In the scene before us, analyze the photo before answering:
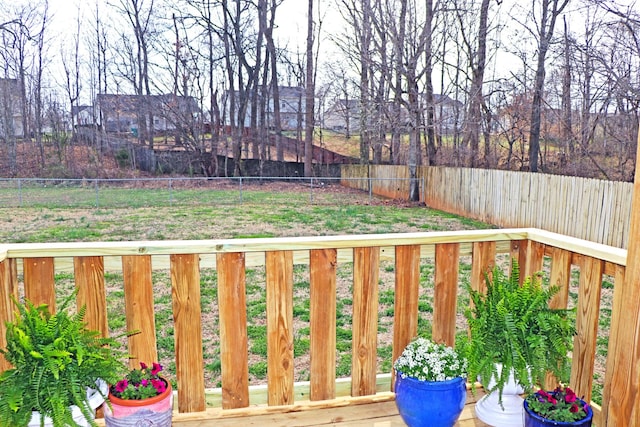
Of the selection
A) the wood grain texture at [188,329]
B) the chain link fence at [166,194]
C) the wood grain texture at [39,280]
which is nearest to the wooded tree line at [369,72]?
the chain link fence at [166,194]

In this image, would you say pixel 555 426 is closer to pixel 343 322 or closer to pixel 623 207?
pixel 343 322

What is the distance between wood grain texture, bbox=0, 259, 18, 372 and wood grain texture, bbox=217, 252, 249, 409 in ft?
2.10

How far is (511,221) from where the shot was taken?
27.6 ft

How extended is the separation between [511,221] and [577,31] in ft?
12.3

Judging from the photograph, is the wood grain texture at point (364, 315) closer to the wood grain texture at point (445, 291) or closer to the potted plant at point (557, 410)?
the wood grain texture at point (445, 291)

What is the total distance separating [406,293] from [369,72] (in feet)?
34.2

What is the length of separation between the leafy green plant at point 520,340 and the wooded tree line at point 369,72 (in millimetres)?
6508

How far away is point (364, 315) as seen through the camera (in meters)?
1.71

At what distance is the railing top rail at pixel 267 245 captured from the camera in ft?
4.86

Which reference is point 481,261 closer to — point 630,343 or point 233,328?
point 630,343

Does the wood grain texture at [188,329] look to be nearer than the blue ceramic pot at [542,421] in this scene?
No

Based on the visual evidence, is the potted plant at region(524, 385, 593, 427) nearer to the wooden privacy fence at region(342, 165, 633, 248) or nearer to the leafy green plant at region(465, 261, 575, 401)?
the leafy green plant at region(465, 261, 575, 401)

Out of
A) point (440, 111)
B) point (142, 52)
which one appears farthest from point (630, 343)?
point (142, 52)

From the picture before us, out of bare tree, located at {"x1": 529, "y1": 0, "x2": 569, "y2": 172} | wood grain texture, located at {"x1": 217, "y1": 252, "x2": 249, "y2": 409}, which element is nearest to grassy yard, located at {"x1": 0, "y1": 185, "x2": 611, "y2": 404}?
wood grain texture, located at {"x1": 217, "y1": 252, "x2": 249, "y2": 409}
